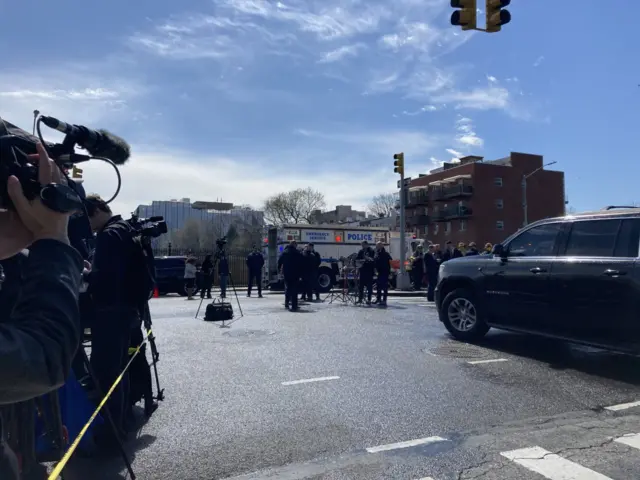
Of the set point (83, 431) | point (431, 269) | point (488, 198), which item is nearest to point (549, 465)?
point (83, 431)

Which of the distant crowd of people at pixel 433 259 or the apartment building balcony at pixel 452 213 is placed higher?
the apartment building balcony at pixel 452 213

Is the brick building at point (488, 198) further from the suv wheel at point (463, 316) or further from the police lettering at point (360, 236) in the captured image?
the suv wheel at point (463, 316)

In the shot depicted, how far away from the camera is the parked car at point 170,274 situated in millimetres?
21969

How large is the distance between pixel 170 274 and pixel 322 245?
6706 millimetres

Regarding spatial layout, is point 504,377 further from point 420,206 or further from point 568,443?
point 420,206

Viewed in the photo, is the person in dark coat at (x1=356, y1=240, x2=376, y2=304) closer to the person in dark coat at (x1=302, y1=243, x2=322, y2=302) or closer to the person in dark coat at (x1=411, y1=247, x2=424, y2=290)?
the person in dark coat at (x1=302, y1=243, x2=322, y2=302)

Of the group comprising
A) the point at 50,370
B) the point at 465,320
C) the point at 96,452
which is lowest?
the point at 96,452

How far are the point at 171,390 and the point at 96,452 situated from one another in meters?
1.70

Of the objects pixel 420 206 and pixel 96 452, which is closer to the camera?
pixel 96 452

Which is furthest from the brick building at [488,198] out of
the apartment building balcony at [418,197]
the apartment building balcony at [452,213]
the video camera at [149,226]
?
the video camera at [149,226]

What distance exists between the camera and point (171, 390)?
559 cm

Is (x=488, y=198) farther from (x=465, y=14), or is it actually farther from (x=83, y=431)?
(x=83, y=431)

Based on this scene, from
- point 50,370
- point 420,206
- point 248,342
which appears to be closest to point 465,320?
point 248,342

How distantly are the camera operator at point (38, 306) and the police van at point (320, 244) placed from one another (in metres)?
21.5
